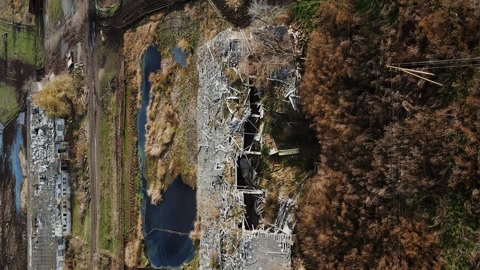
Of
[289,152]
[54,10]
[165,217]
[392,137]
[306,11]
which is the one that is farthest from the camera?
[54,10]

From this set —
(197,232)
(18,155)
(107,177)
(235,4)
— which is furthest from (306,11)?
(18,155)

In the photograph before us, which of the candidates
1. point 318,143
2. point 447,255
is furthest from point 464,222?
point 318,143

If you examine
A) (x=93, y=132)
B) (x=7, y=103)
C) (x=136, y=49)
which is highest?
(x=136, y=49)

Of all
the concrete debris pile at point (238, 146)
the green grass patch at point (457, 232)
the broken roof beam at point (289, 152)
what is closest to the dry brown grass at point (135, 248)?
the concrete debris pile at point (238, 146)

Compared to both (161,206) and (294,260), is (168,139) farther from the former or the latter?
(294,260)

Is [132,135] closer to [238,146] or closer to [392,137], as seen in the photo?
[238,146]

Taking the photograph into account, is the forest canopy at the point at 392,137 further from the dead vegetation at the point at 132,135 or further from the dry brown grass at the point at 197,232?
the dead vegetation at the point at 132,135

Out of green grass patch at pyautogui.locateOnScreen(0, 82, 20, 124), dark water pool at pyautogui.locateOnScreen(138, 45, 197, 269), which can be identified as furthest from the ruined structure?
dark water pool at pyautogui.locateOnScreen(138, 45, 197, 269)
